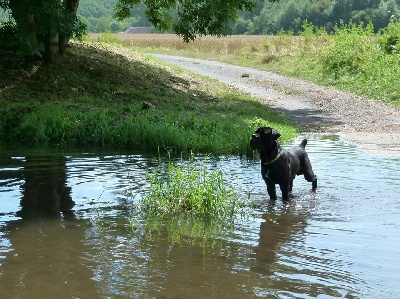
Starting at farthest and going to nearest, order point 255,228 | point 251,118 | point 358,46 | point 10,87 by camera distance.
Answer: point 358,46, point 10,87, point 251,118, point 255,228

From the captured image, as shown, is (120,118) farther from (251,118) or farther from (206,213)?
(206,213)

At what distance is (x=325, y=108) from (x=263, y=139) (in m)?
14.7

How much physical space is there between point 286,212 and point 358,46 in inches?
991

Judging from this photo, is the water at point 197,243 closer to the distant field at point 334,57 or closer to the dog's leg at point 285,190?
the dog's leg at point 285,190

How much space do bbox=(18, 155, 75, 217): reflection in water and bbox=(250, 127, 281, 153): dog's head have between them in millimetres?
2765

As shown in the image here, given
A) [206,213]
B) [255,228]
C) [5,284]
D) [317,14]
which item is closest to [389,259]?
[255,228]

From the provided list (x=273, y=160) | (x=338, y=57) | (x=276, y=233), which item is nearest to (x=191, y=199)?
(x=273, y=160)

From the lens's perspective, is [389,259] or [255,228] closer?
[389,259]

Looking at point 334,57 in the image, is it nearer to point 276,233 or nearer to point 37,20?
point 37,20

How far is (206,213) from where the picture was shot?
9422 mm

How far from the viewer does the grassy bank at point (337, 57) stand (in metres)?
28.6

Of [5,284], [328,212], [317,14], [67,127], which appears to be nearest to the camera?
[5,284]

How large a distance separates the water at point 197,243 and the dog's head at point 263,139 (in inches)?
35.1

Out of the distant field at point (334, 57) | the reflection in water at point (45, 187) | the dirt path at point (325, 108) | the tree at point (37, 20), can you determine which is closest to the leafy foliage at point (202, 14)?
the dirt path at point (325, 108)
